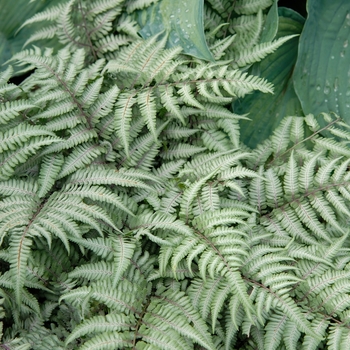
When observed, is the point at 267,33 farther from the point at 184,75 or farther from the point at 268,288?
the point at 268,288

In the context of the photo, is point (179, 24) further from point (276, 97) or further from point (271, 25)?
point (276, 97)

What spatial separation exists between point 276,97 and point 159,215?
39.7 inches

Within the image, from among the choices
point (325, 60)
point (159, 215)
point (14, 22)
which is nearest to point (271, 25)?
point (325, 60)

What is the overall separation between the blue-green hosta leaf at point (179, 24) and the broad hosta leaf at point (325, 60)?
1.87 feet

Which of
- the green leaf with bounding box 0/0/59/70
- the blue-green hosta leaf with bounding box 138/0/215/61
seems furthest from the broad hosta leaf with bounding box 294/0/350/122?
the green leaf with bounding box 0/0/59/70

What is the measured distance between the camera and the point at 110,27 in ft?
6.70

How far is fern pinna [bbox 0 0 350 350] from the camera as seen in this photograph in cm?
145

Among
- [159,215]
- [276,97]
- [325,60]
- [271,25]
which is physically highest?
[271,25]

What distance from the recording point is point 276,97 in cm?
217

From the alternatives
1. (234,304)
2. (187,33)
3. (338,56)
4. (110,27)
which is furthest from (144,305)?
(338,56)

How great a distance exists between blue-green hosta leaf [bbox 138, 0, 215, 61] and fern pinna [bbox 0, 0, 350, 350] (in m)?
0.06

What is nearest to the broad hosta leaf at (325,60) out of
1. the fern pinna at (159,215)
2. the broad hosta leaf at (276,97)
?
the broad hosta leaf at (276,97)

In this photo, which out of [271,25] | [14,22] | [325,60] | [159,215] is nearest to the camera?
[159,215]

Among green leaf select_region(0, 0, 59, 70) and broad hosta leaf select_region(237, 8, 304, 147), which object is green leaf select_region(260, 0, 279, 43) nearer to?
broad hosta leaf select_region(237, 8, 304, 147)
